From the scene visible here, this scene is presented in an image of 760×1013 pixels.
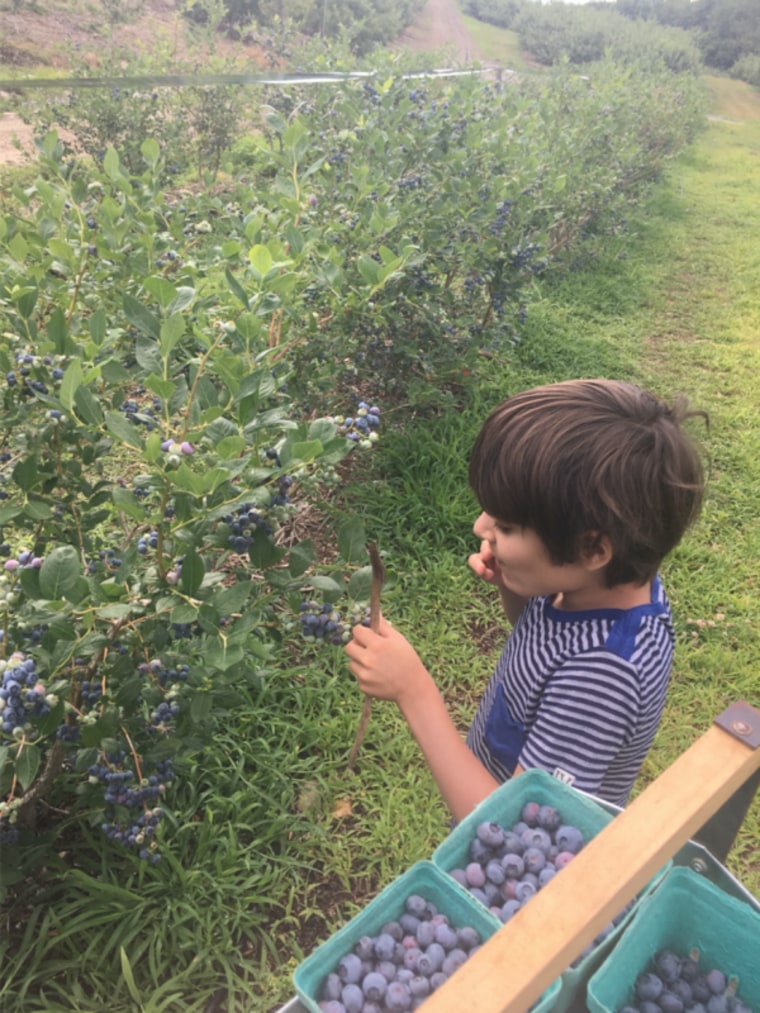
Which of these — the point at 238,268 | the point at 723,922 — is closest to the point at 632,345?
the point at 238,268

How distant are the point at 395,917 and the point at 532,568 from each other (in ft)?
1.90

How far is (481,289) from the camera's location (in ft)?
11.0

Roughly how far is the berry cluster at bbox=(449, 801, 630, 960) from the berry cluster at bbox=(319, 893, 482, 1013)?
0.13ft

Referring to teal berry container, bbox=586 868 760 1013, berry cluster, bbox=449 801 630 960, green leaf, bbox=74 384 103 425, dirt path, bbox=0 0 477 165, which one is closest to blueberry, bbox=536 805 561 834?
berry cluster, bbox=449 801 630 960

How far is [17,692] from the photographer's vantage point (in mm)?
979

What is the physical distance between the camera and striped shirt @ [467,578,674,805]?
1038 millimetres

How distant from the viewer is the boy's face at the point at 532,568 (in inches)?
44.5

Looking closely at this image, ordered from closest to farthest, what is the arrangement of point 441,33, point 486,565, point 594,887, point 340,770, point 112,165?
point 594,887 < point 486,565 < point 112,165 < point 340,770 < point 441,33

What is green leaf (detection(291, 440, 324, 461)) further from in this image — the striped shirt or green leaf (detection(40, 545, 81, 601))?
the striped shirt

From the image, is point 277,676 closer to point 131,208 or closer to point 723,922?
point 131,208

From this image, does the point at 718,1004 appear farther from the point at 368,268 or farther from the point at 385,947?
the point at 368,268

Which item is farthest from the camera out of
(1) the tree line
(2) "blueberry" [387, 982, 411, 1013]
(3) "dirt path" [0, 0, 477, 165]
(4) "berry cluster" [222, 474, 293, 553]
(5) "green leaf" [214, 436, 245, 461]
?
(1) the tree line

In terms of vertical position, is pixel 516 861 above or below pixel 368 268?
below

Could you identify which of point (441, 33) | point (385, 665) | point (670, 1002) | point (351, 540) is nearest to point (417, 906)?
point (670, 1002)
